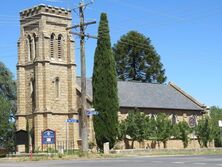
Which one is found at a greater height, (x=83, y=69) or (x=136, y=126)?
(x=83, y=69)

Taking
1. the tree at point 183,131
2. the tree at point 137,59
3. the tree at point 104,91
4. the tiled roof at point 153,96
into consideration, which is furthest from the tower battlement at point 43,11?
the tree at point 137,59

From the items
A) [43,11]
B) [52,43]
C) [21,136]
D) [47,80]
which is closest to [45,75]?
[47,80]

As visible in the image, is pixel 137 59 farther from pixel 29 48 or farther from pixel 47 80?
pixel 47 80

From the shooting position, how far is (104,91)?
5088cm

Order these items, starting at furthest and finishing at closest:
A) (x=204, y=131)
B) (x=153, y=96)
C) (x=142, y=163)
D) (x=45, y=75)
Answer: (x=153, y=96) < (x=204, y=131) < (x=45, y=75) < (x=142, y=163)

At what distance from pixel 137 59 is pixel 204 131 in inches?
1068

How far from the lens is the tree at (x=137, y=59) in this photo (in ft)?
291

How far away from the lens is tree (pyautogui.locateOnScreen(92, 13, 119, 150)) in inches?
1993

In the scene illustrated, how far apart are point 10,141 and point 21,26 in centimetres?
1674

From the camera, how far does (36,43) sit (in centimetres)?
5984

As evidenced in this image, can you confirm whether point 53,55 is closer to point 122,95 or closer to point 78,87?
point 78,87

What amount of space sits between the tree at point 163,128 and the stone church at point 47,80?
3.79 meters

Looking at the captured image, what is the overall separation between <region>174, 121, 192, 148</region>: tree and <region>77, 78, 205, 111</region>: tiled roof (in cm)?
405

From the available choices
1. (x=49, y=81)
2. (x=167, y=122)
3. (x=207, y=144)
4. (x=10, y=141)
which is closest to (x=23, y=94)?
(x=49, y=81)
